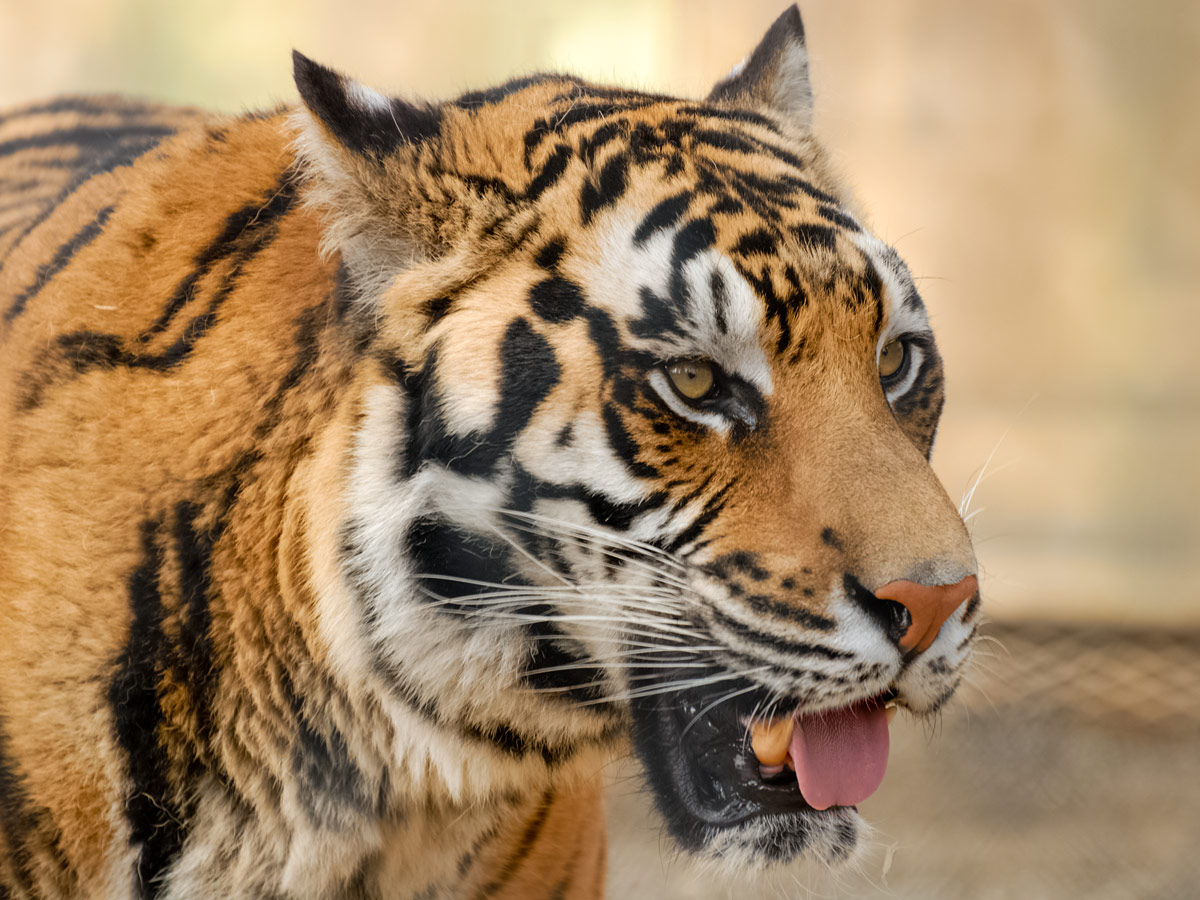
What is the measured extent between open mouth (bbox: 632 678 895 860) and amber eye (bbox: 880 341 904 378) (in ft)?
0.89

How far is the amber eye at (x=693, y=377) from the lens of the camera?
31.4 inches

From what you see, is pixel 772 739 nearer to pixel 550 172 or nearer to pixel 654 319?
pixel 654 319

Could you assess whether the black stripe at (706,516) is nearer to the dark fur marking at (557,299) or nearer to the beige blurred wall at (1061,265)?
the dark fur marking at (557,299)

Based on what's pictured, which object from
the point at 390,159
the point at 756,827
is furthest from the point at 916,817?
the point at 390,159

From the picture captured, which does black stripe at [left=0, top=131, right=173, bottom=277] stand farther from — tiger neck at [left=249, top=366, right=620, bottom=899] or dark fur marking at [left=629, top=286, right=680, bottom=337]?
dark fur marking at [left=629, top=286, right=680, bottom=337]

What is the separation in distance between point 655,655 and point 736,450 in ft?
0.59

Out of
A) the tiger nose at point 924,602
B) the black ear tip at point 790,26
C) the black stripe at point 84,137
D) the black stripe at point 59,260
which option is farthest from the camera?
the black stripe at point 84,137

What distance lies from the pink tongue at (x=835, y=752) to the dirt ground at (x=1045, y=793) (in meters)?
0.87

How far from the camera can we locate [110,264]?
968 mm

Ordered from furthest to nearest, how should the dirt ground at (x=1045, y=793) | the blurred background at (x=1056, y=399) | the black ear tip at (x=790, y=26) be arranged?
the blurred background at (x=1056, y=399) → the dirt ground at (x=1045, y=793) → the black ear tip at (x=790, y=26)

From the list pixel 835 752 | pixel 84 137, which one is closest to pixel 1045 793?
pixel 835 752

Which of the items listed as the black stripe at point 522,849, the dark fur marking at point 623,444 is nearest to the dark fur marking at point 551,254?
the dark fur marking at point 623,444

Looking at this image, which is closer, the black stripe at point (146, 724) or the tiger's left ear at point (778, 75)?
the black stripe at point (146, 724)

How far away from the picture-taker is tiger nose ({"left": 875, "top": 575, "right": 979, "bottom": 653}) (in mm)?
740
